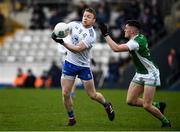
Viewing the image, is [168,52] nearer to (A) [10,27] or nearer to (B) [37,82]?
(B) [37,82]

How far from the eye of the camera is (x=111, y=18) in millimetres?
39094

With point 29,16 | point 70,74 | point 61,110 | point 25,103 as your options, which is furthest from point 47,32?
point 70,74

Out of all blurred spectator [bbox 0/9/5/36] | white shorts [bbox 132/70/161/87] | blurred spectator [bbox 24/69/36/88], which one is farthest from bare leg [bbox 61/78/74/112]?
blurred spectator [bbox 0/9/5/36]

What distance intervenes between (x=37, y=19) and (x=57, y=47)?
7.18 m

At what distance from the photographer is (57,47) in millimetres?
33344

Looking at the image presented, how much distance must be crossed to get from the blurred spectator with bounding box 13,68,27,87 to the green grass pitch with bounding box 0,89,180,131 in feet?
34.1

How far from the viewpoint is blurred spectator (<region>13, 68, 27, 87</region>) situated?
3626 centimetres

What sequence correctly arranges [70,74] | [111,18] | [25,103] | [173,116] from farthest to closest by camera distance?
[111,18] < [25,103] < [173,116] < [70,74]

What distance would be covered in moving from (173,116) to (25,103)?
6.35 m

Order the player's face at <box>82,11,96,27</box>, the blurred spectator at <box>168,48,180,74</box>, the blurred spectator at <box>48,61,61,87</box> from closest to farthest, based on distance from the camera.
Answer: the player's face at <box>82,11,96,27</box>, the blurred spectator at <box>168,48,180,74</box>, the blurred spectator at <box>48,61,61,87</box>

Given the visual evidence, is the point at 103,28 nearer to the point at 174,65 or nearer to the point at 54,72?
the point at 174,65

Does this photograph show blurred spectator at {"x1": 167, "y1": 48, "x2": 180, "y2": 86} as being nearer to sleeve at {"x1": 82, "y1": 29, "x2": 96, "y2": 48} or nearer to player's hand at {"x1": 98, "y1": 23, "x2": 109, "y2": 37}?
sleeve at {"x1": 82, "y1": 29, "x2": 96, "y2": 48}

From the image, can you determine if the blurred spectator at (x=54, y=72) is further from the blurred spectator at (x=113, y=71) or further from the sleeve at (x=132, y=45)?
the sleeve at (x=132, y=45)

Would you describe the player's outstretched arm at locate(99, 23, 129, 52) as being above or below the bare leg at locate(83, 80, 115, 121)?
above
